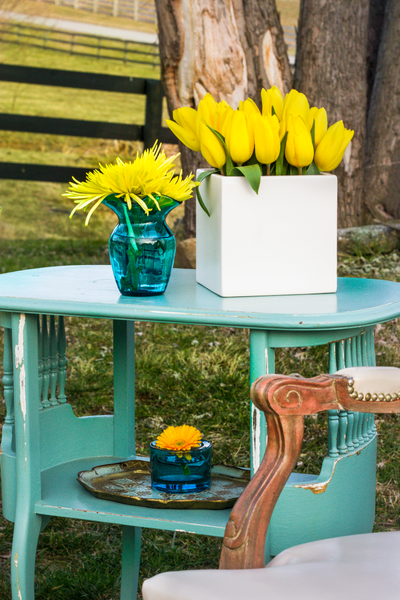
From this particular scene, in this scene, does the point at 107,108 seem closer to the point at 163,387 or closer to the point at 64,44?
the point at 64,44

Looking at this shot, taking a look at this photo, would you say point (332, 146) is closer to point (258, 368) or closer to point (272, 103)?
point (272, 103)

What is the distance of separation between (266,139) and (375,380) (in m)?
0.51

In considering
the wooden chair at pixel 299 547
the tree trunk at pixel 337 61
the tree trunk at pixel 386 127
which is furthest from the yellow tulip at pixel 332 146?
the tree trunk at pixel 386 127

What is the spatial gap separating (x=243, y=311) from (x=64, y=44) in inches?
413

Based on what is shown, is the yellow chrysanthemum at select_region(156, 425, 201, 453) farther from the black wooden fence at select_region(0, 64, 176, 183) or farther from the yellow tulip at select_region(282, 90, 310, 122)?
the black wooden fence at select_region(0, 64, 176, 183)

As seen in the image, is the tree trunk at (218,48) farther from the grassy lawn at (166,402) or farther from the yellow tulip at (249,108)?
the yellow tulip at (249,108)

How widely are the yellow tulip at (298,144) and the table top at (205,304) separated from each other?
259 millimetres

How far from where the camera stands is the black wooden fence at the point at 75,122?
574 centimetres

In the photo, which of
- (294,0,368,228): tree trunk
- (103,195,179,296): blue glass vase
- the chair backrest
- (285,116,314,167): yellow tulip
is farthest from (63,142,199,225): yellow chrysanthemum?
(294,0,368,228): tree trunk

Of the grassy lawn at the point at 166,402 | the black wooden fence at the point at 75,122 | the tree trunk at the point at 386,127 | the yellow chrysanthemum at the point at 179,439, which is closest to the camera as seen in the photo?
the yellow chrysanthemum at the point at 179,439

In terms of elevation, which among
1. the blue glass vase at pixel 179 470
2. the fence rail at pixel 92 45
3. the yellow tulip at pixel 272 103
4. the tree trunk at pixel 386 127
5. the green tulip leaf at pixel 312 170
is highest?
the fence rail at pixel 92 45

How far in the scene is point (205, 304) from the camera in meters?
1.23

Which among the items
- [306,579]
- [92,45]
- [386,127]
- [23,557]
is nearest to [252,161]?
[306,579]

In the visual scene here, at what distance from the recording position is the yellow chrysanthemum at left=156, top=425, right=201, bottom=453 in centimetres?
147
